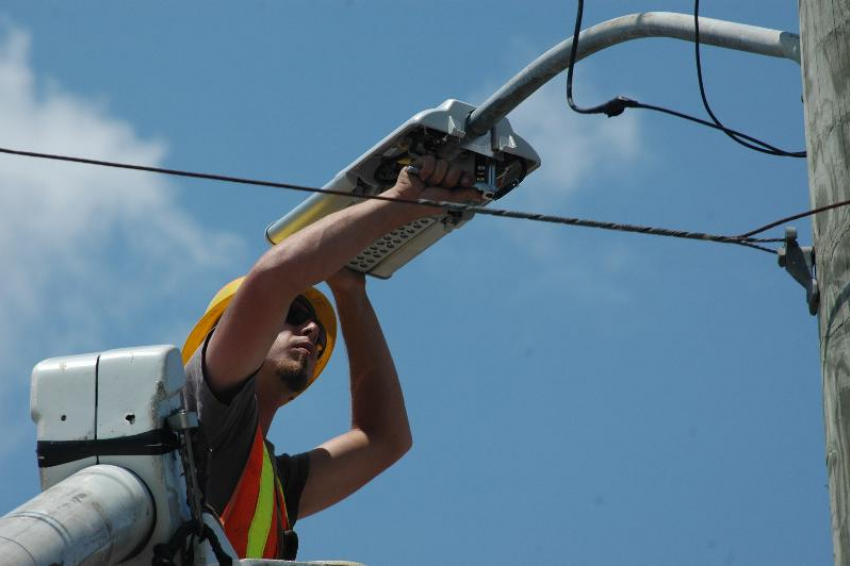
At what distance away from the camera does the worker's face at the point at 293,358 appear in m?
5.97

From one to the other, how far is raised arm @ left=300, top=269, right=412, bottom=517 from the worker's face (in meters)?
0.47

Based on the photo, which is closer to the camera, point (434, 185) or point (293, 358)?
point (434, 185)

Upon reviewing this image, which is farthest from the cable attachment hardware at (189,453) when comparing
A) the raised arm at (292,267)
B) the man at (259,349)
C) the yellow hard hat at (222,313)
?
the yellow hard hat at (222,313)

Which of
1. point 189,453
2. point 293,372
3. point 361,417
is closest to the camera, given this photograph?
point 189,453

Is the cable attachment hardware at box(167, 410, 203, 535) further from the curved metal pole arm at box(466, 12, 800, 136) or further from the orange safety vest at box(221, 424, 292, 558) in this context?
the curved metal pole arm at box(466, 12, 800, 136)

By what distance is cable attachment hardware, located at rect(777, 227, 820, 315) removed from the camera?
3.84m

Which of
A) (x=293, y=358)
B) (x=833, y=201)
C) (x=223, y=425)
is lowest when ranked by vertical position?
(x=223, y=425)

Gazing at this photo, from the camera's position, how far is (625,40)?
4.57 m

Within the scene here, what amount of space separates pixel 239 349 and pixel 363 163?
2.53 feet

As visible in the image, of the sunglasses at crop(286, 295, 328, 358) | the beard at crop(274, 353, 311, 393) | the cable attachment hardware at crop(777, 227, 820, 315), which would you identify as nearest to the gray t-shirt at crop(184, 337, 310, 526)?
the beard at crop(274, 353, 311, 393)

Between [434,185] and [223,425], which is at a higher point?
[434,185]

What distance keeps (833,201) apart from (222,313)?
3.13 m

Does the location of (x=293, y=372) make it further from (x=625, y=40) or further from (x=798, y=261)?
(x=798, y=261)

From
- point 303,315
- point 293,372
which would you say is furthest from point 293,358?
point 303,315
